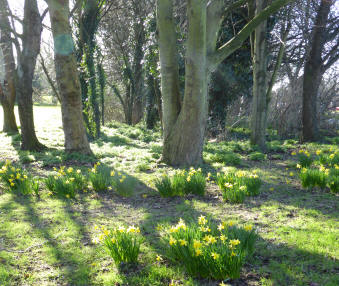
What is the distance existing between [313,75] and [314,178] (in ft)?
22.5

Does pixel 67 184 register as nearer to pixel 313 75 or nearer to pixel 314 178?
pixel 314 178

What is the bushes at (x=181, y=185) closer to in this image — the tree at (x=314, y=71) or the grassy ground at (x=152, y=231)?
the grassy ground at (x=152, y=231)

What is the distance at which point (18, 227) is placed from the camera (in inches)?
159

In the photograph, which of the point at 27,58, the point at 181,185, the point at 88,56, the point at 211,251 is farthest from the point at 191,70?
the point at 88,56

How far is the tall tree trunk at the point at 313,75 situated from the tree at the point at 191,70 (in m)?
4.82

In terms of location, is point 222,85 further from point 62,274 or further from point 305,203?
point 62,274

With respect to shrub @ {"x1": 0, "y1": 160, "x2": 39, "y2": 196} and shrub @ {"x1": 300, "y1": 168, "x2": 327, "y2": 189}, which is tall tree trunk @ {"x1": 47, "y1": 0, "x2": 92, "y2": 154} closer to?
shrub @ {"x1": 0, "y1": 160, "x2": 39, "y2": 196}

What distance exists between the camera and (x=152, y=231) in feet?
12.5

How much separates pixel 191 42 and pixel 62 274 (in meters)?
5.10

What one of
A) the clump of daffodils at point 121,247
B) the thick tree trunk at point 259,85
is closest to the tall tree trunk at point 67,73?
the thick tree trunk at point 259,85

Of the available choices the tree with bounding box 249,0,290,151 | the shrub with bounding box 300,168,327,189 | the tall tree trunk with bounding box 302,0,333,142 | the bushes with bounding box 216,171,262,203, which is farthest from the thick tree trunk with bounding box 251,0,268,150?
the bushes with bounding box 216,171,262,203

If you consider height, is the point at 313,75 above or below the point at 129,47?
below

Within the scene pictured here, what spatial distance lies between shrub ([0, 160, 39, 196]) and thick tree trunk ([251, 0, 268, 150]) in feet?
21.9

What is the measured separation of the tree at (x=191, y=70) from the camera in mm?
6459
